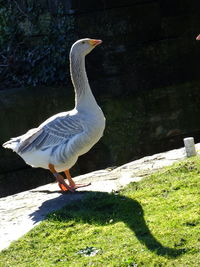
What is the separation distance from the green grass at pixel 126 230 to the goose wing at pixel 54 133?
0.76m

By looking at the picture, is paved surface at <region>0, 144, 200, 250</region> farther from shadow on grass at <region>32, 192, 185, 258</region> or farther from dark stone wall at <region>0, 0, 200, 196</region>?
dark stone wall at <region>0, 0, 200, 196</region>

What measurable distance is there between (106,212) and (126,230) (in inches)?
26.3

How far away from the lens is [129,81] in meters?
12.0

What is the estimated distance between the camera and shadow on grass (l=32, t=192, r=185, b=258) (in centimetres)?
632

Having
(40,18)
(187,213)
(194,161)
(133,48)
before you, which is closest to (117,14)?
(133,48)

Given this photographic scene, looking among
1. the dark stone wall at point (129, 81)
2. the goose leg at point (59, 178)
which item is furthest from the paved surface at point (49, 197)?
the dark stone wall at point (129, 81)

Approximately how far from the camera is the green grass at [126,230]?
5.74m

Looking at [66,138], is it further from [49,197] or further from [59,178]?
[49,197]

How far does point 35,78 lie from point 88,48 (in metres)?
3.86

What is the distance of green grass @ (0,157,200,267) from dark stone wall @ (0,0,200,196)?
377 cm

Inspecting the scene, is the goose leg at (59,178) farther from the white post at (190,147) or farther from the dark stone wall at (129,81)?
the dark stone wall at (129,81)

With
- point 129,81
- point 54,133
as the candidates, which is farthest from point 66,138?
point 129,81

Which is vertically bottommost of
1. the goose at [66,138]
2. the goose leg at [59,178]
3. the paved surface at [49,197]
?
the paved surface at [49,197]

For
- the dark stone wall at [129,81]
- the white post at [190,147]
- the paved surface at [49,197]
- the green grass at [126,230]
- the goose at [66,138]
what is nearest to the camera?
the green grass at [126,230]
